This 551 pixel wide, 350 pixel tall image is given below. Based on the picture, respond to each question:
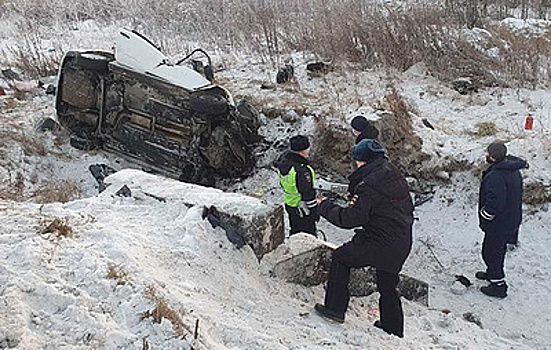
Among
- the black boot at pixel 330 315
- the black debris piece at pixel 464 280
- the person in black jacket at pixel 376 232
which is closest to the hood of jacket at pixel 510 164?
the black debris piece at pixel 464 280

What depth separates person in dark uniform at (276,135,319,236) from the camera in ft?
17.6

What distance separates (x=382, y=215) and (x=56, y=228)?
2303 mm

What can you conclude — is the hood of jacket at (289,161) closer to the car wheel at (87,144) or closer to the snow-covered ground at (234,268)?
the snow-covered ground at (234,268)

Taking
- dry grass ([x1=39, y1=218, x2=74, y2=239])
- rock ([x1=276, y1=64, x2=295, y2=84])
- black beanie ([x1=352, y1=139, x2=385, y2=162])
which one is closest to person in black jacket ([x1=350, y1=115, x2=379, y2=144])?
black beanie ([x1=352, y1=139, x2=385, y2=162])

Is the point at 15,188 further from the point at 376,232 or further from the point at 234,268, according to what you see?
the point at 376,232

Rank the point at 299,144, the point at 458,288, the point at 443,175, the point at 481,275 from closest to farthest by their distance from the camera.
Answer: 1. the point at 299,144
2. the point at 458,288
3. the point at 481,275
4. the point at 443,175

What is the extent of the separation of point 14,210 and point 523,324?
4.75 m

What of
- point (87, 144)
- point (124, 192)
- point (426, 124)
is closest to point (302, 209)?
point (124, 192)

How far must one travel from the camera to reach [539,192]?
6.84m

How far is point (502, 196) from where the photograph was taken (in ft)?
18.2

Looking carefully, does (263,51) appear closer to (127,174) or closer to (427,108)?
(427,108)

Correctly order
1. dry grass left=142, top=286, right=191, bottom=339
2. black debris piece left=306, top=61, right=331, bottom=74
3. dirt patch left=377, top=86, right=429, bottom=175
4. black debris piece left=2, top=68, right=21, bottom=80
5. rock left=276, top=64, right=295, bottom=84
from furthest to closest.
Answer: black debris piece left=2, top=68, right=21, bottom=80, black debris piece left=306, top=61, right=331, bottom=74, rock left=276, top=64, right=295, bottom=84, dirt patch left=377, top=86, right=429, bottom=175, dry grass left=142, top=286, right=191, bottom=339

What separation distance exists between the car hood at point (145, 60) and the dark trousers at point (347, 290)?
4.39 metres

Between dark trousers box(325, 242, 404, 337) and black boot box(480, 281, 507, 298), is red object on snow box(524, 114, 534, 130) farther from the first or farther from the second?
dark trousers box(325, 242, 404, 337)
